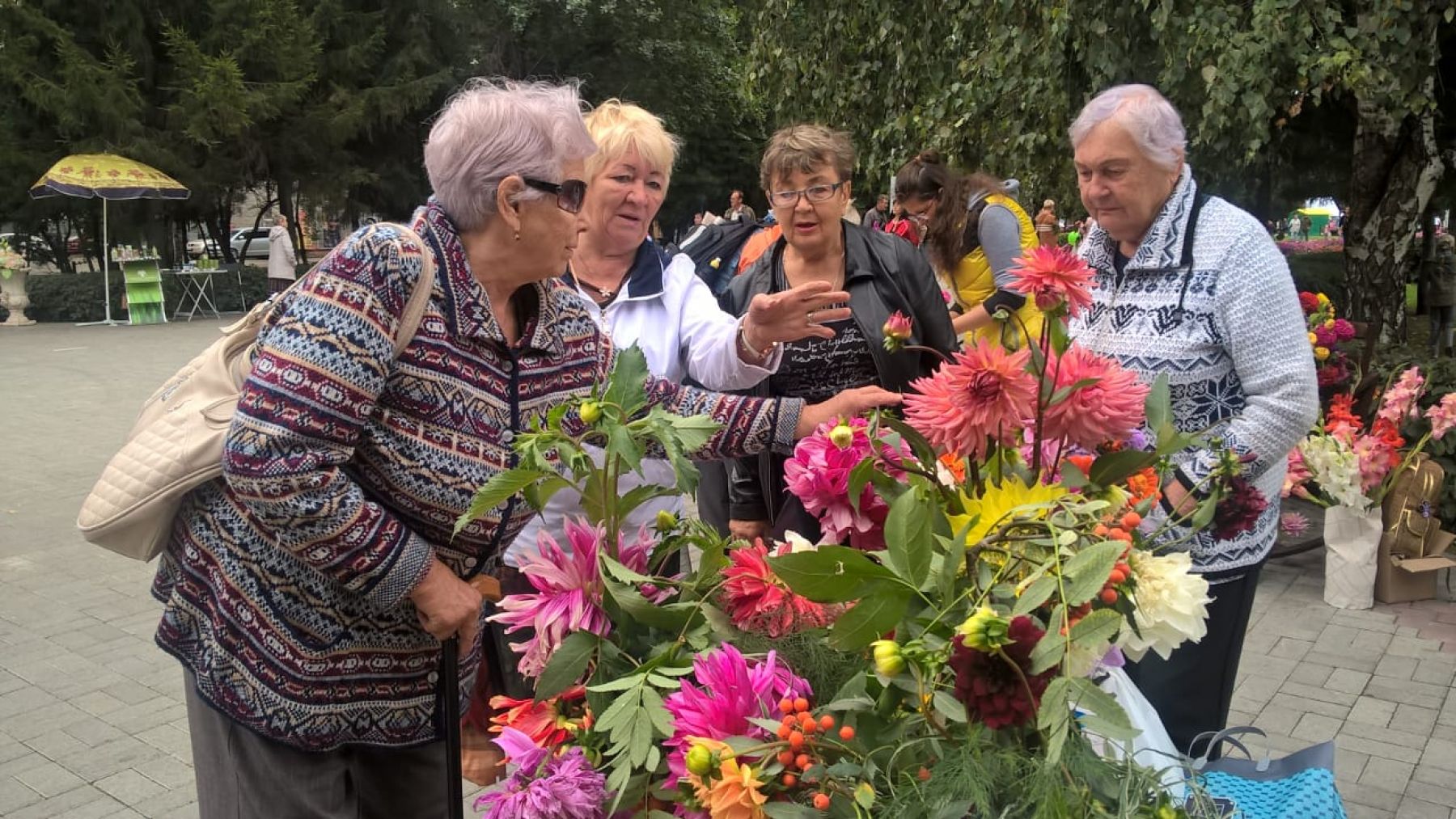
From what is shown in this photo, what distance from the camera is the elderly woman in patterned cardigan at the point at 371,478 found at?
159 centimetres

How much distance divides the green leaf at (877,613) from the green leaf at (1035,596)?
106 millimetres

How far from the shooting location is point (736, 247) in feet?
11.1

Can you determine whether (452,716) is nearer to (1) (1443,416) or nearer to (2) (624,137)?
(2) (624,137)

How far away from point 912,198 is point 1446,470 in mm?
2704

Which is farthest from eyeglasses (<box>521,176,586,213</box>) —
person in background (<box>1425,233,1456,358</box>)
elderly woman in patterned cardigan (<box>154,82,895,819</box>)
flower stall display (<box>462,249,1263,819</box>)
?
person in background (<box>1425,233,1456,358</box>)

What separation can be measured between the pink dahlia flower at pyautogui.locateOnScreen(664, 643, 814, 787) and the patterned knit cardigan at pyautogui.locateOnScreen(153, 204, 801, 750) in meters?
0.61

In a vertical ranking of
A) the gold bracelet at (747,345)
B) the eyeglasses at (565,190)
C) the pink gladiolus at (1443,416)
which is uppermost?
the eyeglasses at (565,190)

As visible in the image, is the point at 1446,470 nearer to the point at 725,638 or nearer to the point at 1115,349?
the point at 1115,349

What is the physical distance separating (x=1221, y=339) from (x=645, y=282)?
1243 mm

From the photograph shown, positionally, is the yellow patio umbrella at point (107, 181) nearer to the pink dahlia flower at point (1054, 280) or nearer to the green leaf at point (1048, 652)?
the pink dahlia flower at point (1054, 280)

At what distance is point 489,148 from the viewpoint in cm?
175

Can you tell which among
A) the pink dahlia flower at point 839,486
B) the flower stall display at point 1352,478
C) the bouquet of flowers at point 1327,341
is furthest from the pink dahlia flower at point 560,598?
the bouquet of flowers at point 1327,341

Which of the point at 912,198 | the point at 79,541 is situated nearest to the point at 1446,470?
the point at 912,198

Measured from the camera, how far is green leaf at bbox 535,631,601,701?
1.34 metres
